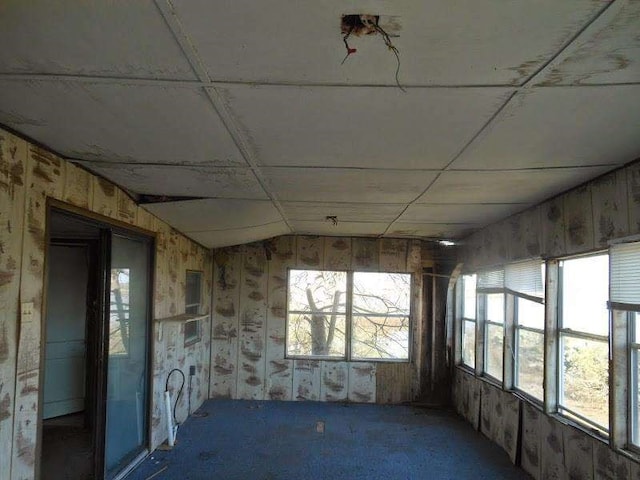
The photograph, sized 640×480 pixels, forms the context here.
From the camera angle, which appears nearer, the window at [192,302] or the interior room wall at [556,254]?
the interior room wall at [556,254]

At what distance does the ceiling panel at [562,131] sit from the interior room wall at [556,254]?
0.35 meters

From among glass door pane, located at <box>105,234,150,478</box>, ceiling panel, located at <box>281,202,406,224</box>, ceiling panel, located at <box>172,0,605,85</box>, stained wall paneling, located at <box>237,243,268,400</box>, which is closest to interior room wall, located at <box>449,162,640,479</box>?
ceiling panel, located at <box>281,202,406,224</box>

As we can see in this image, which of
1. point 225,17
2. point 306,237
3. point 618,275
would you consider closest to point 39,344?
point 225,17

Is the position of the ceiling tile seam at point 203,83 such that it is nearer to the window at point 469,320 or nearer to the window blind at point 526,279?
the window blind at point 526,279

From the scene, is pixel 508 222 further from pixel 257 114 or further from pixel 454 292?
pixel 257 114

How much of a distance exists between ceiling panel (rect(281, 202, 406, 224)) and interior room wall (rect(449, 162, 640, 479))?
43.6 inches

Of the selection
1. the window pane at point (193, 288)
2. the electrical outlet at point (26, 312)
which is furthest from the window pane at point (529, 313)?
the electrical outlet at point (26, 312)

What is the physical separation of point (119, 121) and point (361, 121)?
1.03 meters

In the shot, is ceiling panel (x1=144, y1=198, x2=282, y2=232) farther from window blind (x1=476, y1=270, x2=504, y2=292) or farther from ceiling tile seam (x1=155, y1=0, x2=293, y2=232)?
window blind (x1=476, y1=270, x2=504, y2=292)

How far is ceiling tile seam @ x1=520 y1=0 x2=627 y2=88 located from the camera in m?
1.20

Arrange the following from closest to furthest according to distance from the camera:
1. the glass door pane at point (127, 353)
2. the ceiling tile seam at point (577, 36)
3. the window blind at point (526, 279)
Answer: the ceiling tile seam at point (577, 36), the glass door pane at point (127, 353), the window blind at point (526, 279)

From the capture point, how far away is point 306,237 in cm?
671

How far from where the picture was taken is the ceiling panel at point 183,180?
291cm

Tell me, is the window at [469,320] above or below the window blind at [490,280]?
below
